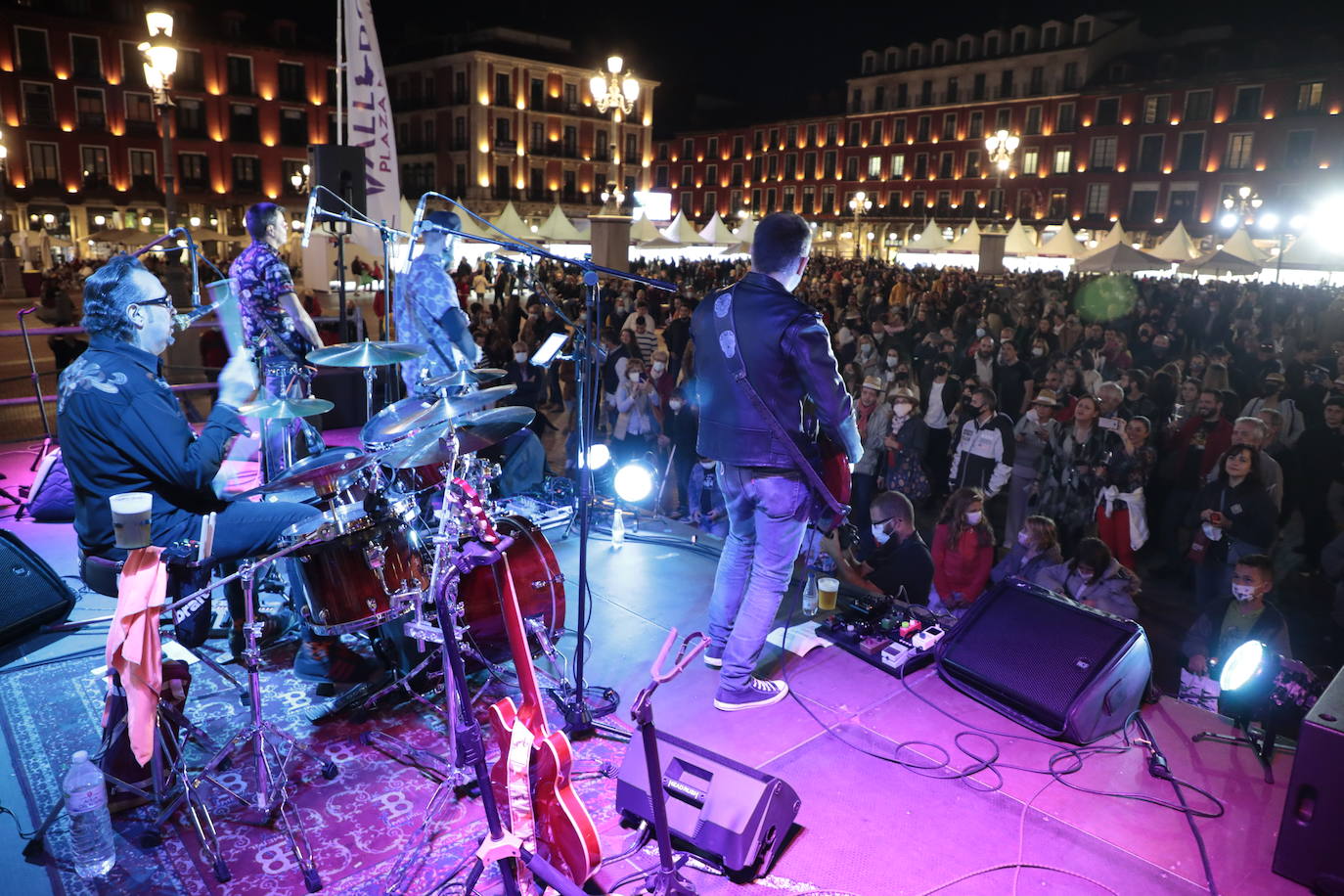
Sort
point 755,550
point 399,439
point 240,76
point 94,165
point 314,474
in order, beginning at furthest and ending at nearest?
point 240,76 → point 94,165 → point 399,439 → point 755,550 → point 314,474

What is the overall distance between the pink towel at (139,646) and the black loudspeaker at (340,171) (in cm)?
508

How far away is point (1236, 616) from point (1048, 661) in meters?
1.60

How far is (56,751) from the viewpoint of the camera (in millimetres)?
3531

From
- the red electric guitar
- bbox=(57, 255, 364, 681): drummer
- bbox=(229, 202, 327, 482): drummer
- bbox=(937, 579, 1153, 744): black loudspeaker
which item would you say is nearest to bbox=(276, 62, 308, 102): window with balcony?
bbox=(229, 202, 327, 482): drummer

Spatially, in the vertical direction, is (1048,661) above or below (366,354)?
below

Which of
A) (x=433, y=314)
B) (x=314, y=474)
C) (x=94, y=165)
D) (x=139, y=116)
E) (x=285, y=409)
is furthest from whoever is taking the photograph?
(x=139, y=116)

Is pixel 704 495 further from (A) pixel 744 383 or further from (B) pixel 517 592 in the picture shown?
(A) pixel 744 383

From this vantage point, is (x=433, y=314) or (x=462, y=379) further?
(x=433, y=314)

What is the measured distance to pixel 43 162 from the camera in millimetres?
40281

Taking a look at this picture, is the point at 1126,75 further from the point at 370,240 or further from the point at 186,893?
the point at 186,893

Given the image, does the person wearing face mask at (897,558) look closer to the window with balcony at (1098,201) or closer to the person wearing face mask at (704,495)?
the person wearing face mask at (704,495)

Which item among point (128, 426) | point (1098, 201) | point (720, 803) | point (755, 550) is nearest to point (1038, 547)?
point (755, 550)

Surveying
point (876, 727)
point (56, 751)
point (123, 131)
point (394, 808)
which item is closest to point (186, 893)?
point (394, 808)

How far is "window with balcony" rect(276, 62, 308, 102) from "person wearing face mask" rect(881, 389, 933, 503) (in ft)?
157
